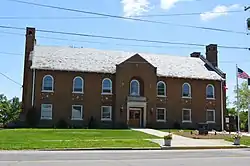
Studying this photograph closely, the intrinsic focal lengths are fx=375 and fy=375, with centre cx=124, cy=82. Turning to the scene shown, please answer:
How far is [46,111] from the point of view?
41656mm

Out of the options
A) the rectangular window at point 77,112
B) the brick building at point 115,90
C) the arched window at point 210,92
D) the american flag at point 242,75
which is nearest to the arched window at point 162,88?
the brick building at point 115,90

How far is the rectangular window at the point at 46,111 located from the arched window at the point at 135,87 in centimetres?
963

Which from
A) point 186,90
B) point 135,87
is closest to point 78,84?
point 135,87

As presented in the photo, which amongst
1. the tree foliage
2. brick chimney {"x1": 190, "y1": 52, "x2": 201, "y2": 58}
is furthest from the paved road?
the tree foliage

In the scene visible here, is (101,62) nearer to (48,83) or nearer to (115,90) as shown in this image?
(115,90)

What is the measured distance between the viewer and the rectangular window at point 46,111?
41500 millimetres

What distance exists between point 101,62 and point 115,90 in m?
4.03

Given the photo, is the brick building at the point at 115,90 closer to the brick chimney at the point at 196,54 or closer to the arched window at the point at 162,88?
the arched window at the point at 162,88

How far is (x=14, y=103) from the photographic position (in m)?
69.0

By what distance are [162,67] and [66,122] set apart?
13899 millimetres

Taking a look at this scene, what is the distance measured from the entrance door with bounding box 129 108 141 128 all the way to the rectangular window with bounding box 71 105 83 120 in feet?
18.9

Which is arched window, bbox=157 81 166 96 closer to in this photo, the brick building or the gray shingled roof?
the brick building

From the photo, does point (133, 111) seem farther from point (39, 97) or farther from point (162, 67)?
point (39, 97)

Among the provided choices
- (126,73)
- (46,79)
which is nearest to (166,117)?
A: (126,73)
